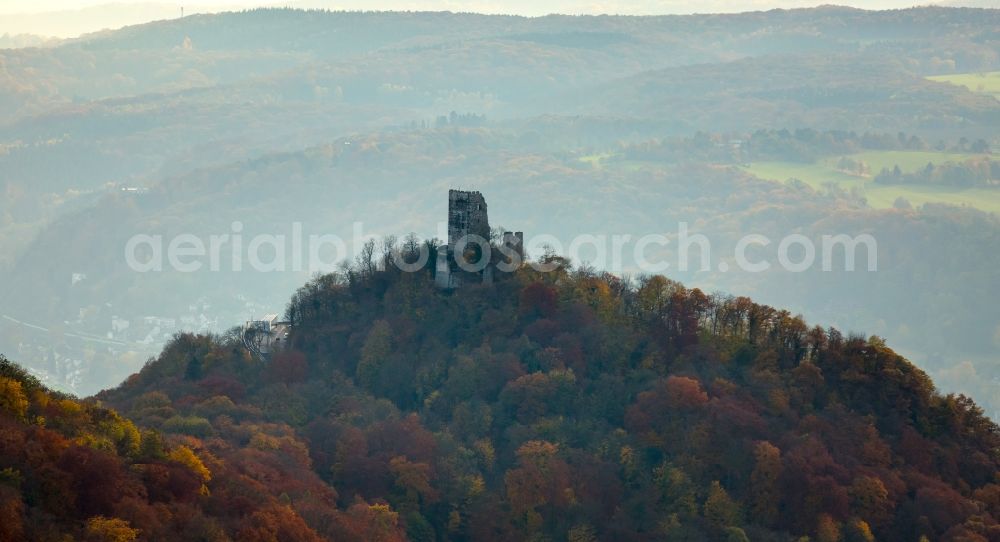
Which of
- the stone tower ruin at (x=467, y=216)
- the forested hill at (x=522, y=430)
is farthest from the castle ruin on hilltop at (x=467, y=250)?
the forested hill at (x=522, y=430)

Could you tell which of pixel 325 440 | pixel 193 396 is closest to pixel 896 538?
pixel 325 440

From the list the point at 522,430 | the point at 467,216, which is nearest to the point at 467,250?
the point at 467,216

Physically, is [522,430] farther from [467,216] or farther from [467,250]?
[467,216]

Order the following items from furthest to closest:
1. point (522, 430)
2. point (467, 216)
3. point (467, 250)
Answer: point (467, 216) < point (467, 250) < point (522, 430)

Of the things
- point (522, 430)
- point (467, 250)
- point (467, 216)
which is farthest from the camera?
point (467, 216)

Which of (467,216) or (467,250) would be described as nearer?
(467,250)
